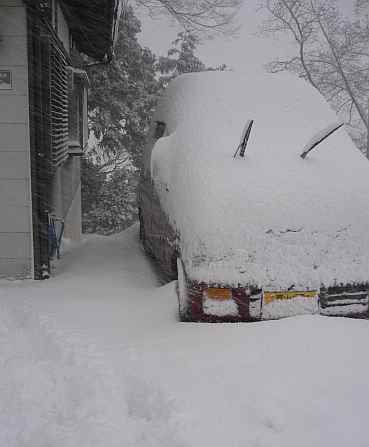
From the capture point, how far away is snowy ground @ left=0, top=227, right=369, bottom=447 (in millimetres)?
2152

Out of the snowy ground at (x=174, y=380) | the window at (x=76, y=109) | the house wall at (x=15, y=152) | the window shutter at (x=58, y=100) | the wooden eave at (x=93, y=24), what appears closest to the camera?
the snowy ground at (x=174, y=380)

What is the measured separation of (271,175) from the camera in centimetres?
351

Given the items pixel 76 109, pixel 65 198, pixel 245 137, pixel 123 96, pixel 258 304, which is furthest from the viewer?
pixel 123 96

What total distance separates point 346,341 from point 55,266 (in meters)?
3.84

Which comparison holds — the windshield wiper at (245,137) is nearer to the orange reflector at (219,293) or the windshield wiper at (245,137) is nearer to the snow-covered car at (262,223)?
the snow-covered car at (262,223)

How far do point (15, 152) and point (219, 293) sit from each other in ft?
9.07

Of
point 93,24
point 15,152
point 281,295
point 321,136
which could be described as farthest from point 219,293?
point 93,24

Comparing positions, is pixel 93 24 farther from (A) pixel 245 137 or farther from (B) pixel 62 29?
(A) pixel 245 137

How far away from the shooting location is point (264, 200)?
10.8ft

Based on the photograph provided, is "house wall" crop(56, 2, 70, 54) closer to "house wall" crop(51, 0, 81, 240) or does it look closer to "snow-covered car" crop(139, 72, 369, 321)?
"house wall" crop(51, 0, 81, 240)

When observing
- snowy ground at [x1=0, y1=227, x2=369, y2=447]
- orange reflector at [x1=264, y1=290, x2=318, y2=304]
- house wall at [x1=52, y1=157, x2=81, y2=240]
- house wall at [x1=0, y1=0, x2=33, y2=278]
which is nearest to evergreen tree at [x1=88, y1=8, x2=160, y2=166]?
house wall at [x1=52, y1=157, x2=81, y2=240]

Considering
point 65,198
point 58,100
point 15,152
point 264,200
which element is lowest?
point 65,198

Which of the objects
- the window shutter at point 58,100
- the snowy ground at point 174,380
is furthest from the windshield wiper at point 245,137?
the window shutter at point 58,100

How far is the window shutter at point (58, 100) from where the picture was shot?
572cm
